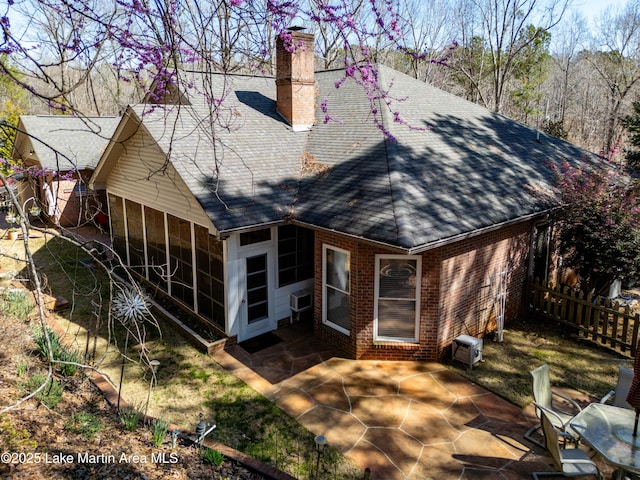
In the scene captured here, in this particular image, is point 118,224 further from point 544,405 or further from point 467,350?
point 544,405

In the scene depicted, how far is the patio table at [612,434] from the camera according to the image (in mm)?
5638

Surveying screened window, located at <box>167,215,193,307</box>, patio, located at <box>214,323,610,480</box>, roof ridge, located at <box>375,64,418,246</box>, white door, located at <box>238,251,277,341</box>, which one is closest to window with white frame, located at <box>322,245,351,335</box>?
patio, located at <box>214,323,610,480</box>

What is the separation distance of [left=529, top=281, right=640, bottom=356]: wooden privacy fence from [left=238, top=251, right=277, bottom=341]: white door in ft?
21.3

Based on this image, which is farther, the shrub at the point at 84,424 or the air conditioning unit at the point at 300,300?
the air conditioning unit at the point at 300,300

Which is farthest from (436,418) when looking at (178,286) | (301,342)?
(178,286)

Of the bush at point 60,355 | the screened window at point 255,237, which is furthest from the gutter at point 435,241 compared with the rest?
the bush at point 60,355

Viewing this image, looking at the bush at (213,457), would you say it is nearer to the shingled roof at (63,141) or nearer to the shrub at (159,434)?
the shrub at (159,434)

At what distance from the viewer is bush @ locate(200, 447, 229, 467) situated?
585cm

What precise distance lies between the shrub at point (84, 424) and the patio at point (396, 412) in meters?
3.08

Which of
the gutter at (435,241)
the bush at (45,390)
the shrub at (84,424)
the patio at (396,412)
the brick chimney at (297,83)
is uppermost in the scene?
the brick chimney at (297,83)

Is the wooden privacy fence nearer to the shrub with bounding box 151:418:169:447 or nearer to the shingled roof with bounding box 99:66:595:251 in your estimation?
the shingled roof with bounding box 99:66:595:251

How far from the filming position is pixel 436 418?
784cm

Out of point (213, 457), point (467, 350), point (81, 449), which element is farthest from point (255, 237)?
point (81, 449)

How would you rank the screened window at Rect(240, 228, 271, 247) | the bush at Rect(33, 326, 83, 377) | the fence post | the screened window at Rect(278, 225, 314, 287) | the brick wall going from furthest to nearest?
the screened window at Rect(278, 225, 314, 287)
the screened window at Rect(240, 228, 271, 247)
the fence post
the brick wall
the bush at Rect(33, 326, 83, 377)
